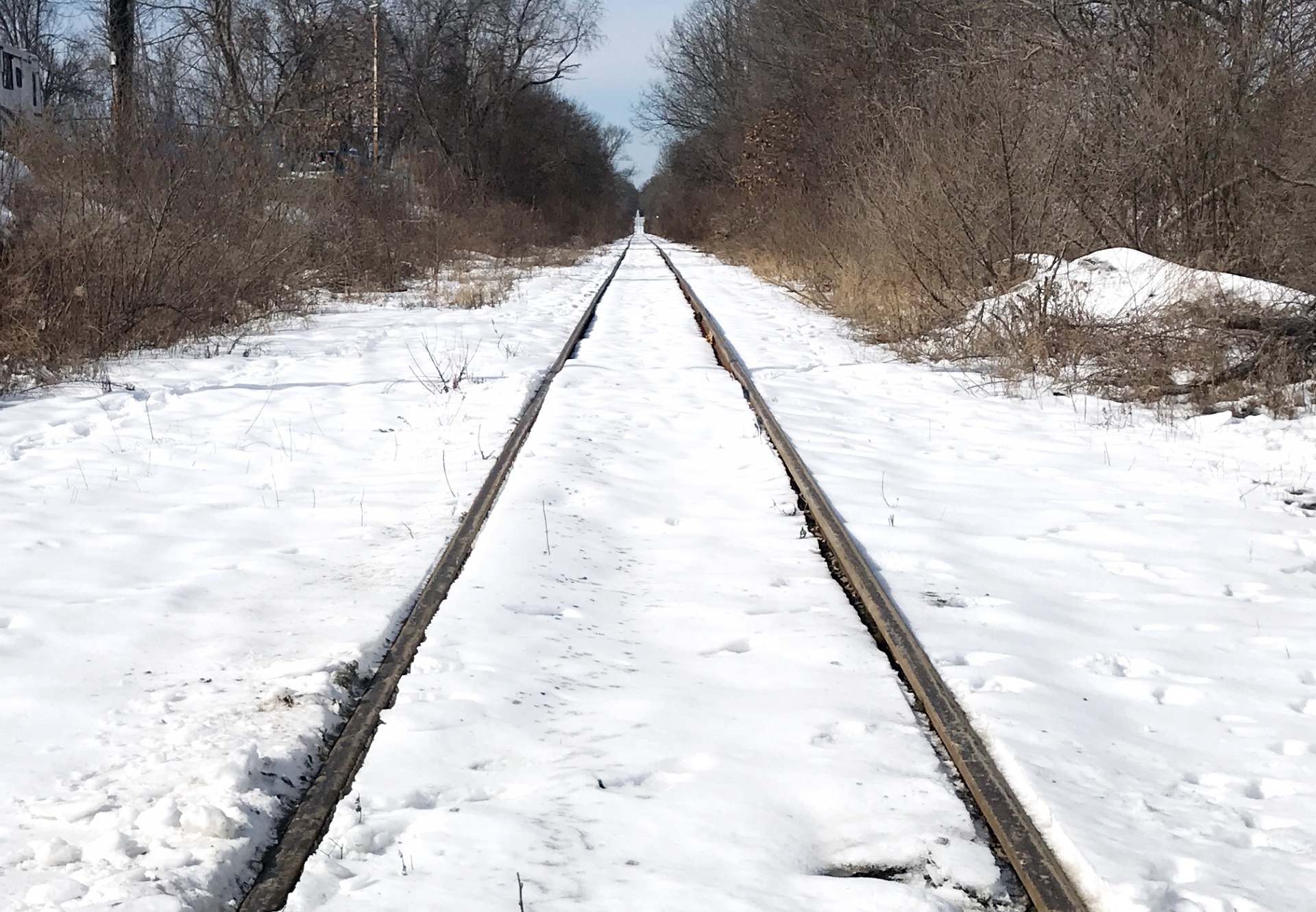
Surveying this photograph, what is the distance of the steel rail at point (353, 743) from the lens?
2.56 m

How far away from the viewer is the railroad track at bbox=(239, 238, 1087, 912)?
8.46 ft

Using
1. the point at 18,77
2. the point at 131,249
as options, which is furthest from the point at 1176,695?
the point at 18,77

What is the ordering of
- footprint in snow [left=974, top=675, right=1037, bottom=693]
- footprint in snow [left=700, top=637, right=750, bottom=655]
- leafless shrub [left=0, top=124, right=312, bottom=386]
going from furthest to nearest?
leafless shrub [left=0, top=124, right=312, bottom=386] < footprint in snow [left=700, top=637, right=750, bottom=655] < footprint in snow [left=974, top=675, right=1037, bottom=693]

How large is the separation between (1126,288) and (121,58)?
14135 mm

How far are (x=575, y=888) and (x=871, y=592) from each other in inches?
83.2

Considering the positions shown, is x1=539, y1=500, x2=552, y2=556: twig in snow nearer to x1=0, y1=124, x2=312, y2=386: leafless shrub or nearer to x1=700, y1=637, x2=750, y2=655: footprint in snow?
x1=700, y1=637, x2=750, y2=655: footprint in snow

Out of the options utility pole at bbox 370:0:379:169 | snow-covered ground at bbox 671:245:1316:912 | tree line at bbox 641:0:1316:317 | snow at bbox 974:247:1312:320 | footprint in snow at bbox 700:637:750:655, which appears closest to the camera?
snow-covered ground at bbox 671:245:1316:912

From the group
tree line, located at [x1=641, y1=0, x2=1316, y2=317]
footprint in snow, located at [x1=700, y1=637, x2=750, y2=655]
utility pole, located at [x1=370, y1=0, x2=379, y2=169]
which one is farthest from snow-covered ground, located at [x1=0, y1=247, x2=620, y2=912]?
utility pole, located at [x1=370, y1=0, x2=379, y2=169]

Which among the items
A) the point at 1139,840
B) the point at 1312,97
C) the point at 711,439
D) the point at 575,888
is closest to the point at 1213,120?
the point at 1312,97

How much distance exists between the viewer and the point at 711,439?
7430 mm

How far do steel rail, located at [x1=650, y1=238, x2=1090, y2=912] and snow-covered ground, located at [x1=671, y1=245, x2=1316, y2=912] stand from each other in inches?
2.7

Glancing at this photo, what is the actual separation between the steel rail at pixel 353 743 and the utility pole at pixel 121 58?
915 cm

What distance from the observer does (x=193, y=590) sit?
460cm

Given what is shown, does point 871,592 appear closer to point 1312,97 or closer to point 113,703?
point 113,703
